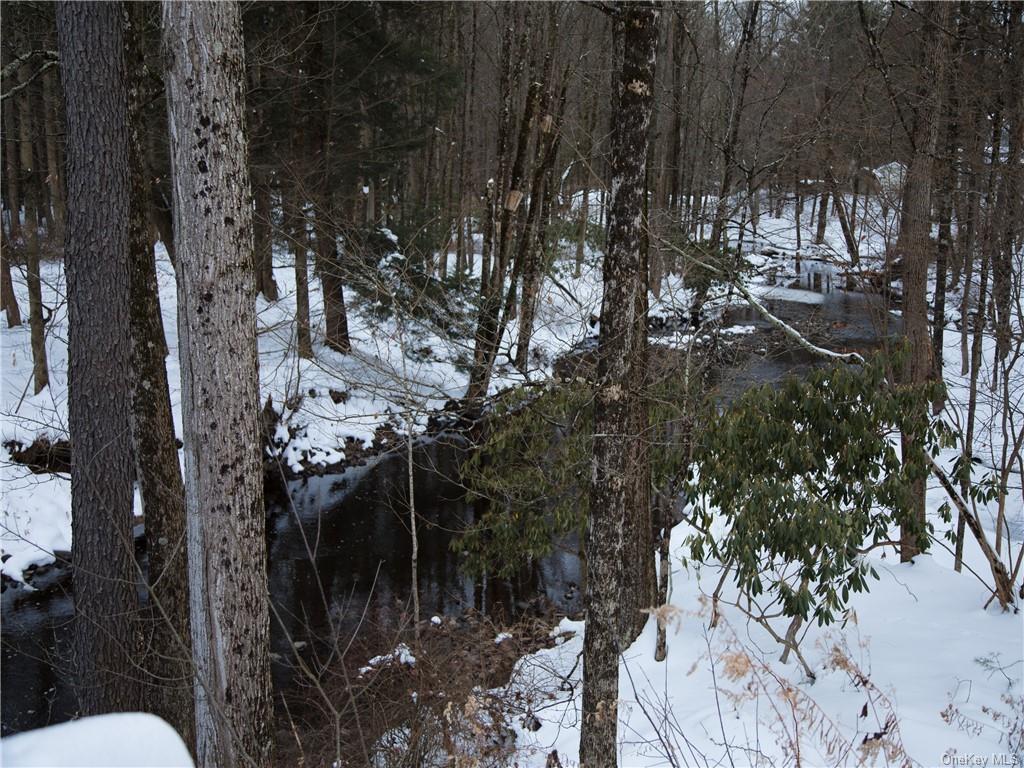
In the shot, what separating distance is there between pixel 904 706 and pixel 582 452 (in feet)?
10.8

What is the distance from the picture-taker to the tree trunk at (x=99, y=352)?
530 centimetres

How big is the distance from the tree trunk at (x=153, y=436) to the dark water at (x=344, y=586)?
1.38m

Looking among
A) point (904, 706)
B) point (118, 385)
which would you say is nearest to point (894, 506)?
point (904, 706)

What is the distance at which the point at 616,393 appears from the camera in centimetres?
463

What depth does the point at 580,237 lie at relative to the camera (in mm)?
17469

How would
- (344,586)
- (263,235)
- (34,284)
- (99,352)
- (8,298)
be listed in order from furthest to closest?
1. (8,298)
2. (263,235)
3. (34,284)
4. (344,586)
5. (99,352)

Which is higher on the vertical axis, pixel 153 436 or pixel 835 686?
pixel 153 436

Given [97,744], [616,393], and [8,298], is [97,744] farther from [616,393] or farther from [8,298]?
[8,298]

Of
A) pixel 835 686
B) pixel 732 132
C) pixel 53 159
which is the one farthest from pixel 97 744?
pixel 53 159

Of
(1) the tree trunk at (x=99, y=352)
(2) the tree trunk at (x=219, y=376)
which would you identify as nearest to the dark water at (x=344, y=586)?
(1) the tree trunk at (x=99, y=352)

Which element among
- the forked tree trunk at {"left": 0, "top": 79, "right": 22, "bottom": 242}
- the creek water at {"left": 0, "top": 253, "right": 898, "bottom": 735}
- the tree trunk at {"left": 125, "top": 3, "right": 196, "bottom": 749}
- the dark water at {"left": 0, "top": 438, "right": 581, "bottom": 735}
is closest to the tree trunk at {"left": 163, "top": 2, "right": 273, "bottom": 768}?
the tree trunk at {"left": 125, "top": 3, "right": 196, "bottom": 749}

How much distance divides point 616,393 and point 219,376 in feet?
7.45

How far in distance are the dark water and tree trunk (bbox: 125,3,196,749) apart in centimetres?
138

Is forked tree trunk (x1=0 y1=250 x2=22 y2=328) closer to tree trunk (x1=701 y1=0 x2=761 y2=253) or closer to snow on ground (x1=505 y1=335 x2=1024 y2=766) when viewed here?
snow on ground (x1=505 y1=335 x2=1024 y2=766)
